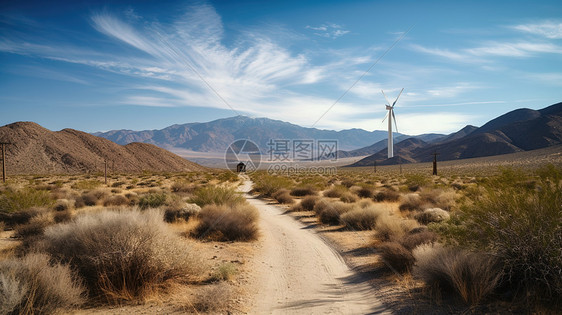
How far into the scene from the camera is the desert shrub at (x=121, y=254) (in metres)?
6.10

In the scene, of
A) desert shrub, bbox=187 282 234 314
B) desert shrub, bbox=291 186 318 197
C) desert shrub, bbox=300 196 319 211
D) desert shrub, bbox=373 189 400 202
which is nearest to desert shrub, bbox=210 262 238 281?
desert shrub, bbox=187 282 234 314

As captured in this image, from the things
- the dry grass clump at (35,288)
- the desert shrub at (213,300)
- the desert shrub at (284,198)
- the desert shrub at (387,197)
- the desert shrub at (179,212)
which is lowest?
the desert shrub at (284,198)

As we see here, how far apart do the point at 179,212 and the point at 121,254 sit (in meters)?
8.06

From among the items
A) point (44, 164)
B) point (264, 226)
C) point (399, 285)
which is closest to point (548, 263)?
point (399, 285)

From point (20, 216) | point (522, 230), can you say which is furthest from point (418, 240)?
point (20, 216)

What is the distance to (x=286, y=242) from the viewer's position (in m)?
11.9

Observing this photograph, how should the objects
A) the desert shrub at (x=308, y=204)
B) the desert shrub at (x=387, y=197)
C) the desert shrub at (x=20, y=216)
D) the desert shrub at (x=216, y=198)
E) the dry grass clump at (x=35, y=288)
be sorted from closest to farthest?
the dry grass clump at (x=35, y=288) < the desert shrub at (x=20, y=216) < the desert shrub at (x=216, y=198) < the desert shrub at (x=308, y=204) < the desert shrub at (x=387, y=197)

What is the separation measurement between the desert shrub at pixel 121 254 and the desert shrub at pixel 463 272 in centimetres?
517

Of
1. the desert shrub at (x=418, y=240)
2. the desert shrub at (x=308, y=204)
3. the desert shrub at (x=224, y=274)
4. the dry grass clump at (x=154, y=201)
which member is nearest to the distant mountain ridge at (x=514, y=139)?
the desert shrub at (x=308, y=204)

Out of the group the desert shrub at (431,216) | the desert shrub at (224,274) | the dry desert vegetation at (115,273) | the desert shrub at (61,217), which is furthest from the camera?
the desert shrub at (431,216)

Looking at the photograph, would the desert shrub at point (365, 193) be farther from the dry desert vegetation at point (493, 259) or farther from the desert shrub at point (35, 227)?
the desert shrub at point (35, 227)

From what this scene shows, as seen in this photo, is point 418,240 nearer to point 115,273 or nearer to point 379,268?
point 379,268

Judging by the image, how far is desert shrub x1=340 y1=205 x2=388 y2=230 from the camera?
46.3 ft

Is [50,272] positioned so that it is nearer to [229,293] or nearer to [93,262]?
[93,262]
